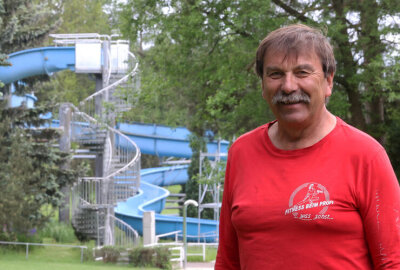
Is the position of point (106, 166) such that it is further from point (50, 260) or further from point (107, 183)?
point (50, 260)

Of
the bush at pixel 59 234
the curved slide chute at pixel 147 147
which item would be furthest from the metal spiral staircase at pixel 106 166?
the curved slide chute at pixel 147 147

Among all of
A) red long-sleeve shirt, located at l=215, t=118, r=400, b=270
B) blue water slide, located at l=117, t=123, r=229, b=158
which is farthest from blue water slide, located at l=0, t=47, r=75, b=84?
red long-sleeve shirt, located at l=215, t=118, r=400, b=270

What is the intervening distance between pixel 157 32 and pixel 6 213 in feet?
23.8

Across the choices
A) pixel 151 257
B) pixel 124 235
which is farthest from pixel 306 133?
pixel 124 235

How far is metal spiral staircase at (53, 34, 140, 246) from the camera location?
1014 inches

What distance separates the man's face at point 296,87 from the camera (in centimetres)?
247

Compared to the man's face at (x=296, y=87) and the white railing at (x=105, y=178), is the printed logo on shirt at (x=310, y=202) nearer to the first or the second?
the man's face at (x=296, y=87)

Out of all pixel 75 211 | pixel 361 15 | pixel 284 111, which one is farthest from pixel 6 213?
pixel 284 111

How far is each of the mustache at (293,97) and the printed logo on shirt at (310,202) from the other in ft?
0.96

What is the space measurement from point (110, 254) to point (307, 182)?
20764 millimetres

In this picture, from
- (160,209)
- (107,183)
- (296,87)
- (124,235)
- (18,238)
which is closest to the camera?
(296,87)

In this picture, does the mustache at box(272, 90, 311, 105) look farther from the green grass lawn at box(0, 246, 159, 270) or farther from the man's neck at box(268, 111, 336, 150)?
the green grass lawn at box(0, 246, 159, 270)

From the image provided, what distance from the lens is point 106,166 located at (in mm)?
27312

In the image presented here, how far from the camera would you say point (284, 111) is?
2516 mm
